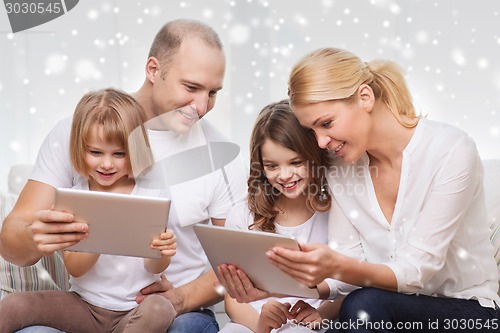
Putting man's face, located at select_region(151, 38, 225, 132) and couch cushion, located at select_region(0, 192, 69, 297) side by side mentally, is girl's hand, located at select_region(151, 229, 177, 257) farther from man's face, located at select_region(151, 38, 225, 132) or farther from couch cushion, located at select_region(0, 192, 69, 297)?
couch cushion, located at select_region(0, 192, 69, 297)

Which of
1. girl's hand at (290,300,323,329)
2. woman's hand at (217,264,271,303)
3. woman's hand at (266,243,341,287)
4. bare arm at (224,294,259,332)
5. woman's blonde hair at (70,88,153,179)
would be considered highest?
woman's blonde hair at (70,88,153,179)

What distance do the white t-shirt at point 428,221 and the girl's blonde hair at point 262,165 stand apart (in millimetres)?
54

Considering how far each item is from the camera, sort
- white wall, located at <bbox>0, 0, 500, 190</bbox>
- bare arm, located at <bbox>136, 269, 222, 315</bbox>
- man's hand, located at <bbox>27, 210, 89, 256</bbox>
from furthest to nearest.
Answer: white wall, located at <bbox>0, 0, 500, 190</bbox>, bare arm, located at <bbox>136, 269, 222, 315</bbox>, man's hand, located at <bbox>27, 210, 89, 256</bbox>

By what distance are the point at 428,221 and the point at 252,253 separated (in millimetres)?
421

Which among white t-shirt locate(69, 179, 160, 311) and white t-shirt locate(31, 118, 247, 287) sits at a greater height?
white t-shirt locate(31, 118, 247, 287)

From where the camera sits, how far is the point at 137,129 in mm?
1900

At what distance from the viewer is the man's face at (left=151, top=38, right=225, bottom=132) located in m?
1.97

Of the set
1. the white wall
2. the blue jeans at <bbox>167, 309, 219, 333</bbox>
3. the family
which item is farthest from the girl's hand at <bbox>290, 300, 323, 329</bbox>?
the white wall

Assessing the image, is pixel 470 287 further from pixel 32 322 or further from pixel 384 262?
pixel 32 322

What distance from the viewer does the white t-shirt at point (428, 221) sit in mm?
1667

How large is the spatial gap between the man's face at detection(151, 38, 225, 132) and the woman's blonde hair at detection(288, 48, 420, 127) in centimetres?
30

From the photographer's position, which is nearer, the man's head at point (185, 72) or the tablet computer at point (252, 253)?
the tablet computer at point (252, 253)

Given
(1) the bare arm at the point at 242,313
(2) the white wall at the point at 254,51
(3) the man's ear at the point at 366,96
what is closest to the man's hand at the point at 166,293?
(1) the bare arm at the point at 242,313

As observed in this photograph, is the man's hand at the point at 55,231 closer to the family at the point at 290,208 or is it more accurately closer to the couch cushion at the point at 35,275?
the family at the point at 290,208
